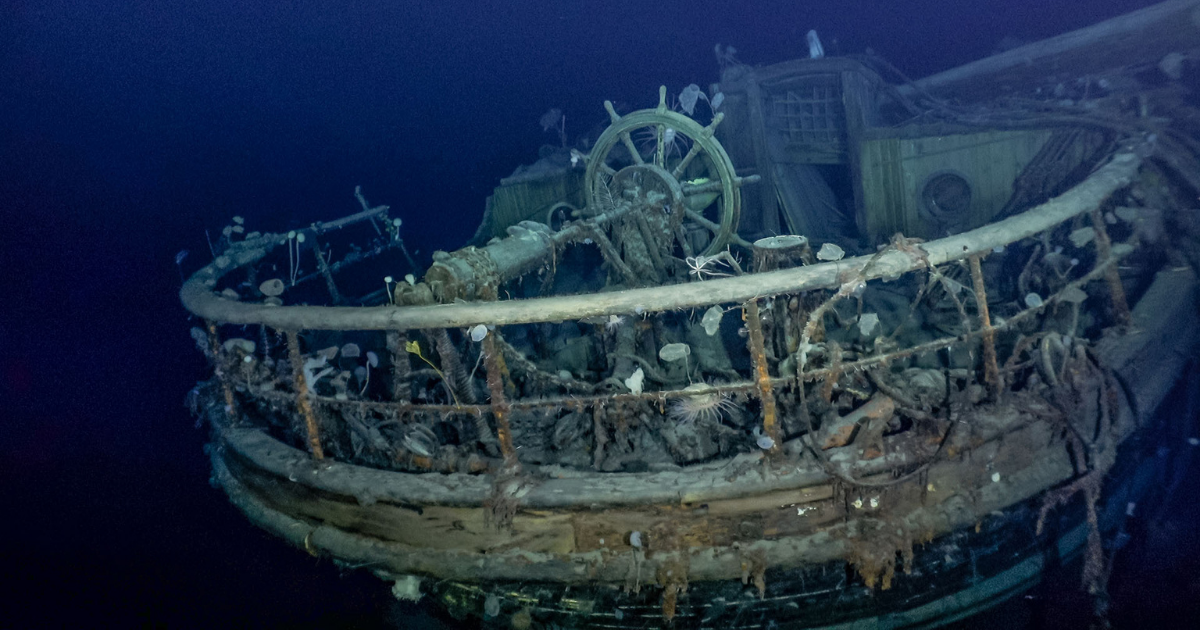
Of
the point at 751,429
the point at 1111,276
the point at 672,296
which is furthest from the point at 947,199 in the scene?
the point at 672,296

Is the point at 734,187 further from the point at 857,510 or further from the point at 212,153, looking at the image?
the point at 212,153

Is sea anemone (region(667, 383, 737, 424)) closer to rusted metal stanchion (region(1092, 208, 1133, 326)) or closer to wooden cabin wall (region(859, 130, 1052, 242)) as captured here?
rusted metal stanchion (region(1092, 208, 1133, 326))

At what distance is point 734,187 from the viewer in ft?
21.6

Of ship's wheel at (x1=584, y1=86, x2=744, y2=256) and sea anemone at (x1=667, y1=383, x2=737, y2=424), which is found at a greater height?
ship's wheel at (x1=584, y1=86, x2=744, y2=256)

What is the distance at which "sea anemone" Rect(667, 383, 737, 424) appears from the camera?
2.71m

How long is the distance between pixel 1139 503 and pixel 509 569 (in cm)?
392

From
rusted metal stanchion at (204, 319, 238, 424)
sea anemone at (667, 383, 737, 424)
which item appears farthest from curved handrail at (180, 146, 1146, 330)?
rusted metal stanchion at (204, 319, 238, 424)

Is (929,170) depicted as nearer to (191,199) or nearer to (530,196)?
(530,196)

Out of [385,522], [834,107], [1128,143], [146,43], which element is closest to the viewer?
[385,522]

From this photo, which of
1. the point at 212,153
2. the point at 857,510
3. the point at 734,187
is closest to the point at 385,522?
the point at 857,510

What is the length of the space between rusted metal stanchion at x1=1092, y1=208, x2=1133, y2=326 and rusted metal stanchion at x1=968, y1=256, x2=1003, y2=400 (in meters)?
1.30

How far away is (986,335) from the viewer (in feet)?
9.16

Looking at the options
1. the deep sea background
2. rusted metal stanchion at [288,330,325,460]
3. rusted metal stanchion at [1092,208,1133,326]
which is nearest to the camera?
rusted metal stanchion at [288,330,325,460]

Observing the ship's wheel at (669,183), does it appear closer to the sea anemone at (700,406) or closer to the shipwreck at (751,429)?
the shipwreck at (751,429)
